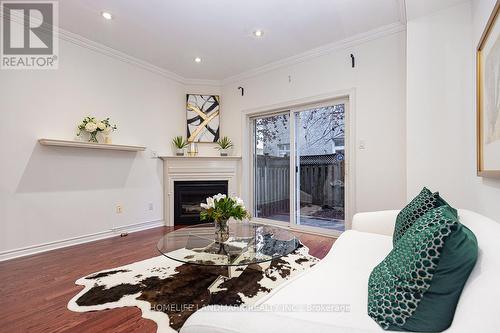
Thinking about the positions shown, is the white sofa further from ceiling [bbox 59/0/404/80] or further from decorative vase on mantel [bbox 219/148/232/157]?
decorative vase on mantel [bbox 219/148/232/157]

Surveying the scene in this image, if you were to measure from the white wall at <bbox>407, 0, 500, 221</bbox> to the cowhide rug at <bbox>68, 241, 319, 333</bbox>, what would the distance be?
56.8 inches

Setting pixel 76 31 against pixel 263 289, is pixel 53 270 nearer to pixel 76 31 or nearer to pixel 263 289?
pixel 263 289

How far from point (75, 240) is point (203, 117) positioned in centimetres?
273

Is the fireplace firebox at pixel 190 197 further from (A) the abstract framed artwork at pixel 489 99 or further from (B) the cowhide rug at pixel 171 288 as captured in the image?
(A) the abstract framed artwork at pixel 489 99

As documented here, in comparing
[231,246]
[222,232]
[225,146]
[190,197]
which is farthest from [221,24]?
[190,197]

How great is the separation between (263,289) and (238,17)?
9.10 ft

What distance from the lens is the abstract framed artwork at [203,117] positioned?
442cm

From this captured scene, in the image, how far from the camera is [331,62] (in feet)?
10.9

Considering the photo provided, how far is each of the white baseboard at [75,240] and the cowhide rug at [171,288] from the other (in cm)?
120

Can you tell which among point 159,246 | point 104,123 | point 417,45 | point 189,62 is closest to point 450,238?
point 159,246

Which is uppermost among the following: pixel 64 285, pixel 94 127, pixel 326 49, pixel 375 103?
pixel 326 49

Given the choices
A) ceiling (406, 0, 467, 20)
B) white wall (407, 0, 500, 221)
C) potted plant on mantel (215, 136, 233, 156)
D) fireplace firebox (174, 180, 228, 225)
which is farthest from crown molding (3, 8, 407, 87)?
fireplace firebox (174, 180, 228, 225)

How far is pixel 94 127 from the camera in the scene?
3.09 meters

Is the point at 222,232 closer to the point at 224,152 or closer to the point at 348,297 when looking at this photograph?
the point at 348,297
